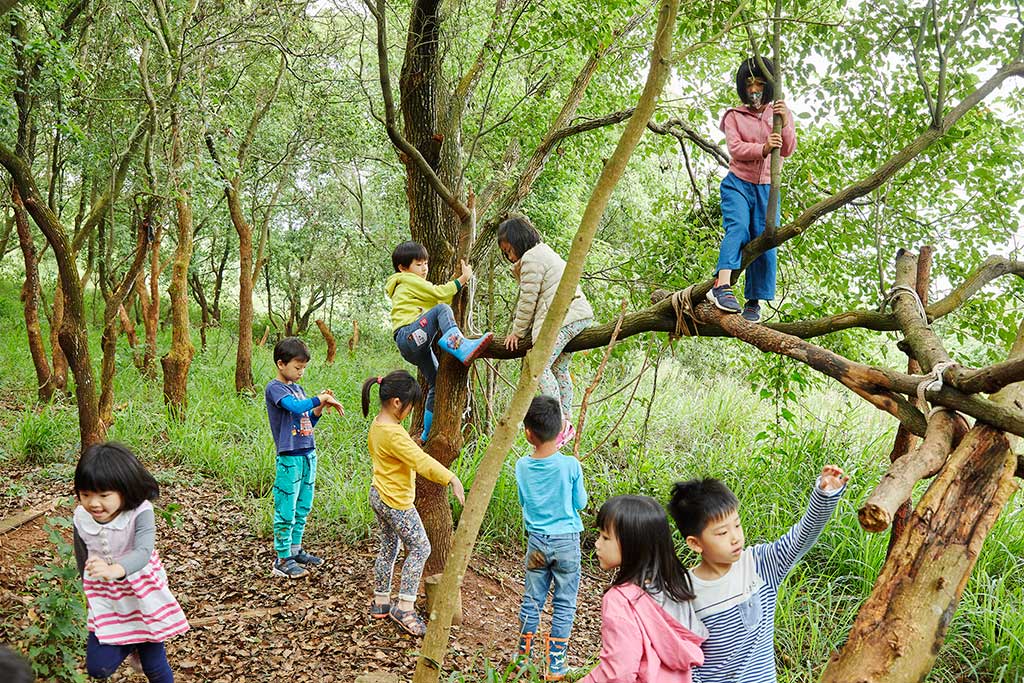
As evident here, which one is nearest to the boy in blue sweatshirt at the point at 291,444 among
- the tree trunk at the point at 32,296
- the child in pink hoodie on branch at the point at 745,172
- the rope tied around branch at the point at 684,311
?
the rope tied around branch at the point at 684,311

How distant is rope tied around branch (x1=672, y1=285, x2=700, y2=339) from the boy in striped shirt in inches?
61.5

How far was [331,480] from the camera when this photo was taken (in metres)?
6.52

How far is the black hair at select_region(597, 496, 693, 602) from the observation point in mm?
2475

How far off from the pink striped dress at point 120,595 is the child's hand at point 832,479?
252 cm

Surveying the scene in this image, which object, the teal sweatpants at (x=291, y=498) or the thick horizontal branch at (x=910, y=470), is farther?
the teal sweatpants at (x=291, y=498)

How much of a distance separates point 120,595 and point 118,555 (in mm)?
160

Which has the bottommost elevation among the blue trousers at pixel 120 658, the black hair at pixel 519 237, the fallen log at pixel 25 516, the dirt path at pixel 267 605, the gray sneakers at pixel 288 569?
the dirt path at pixel 267 605

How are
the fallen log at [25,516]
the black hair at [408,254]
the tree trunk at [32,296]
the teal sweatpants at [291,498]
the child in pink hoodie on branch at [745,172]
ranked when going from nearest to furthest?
the child in pink hoodie on branch at [745,172] < the black hair at [408,254] < the teal sweatpants at [291,498] < the fallen log at [25,516] < the tree trunk at [32,296]

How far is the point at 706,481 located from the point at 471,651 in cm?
243

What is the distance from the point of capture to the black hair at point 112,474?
2900mm

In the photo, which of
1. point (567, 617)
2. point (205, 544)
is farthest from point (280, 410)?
point (567, 617)

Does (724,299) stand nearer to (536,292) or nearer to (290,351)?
(536,292)

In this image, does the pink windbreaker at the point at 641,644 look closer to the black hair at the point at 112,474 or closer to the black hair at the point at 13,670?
the black hair at the point at 13,670

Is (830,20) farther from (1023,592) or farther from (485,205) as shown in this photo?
(1023,592)
